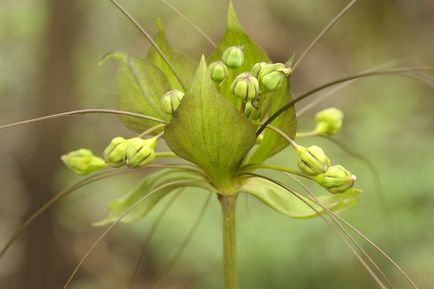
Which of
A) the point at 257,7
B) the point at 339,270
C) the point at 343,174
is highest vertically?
the point at 257,7

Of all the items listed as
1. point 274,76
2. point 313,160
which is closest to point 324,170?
point 313,160

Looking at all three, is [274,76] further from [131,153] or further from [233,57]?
[131,153]

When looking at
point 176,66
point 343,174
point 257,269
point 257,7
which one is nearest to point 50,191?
point 257,269

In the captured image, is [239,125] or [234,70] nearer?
[239,125]

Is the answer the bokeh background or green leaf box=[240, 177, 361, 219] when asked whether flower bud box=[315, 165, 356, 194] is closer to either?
green leaf box=[240, 177, 361, 219]

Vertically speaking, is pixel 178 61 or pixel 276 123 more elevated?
pixel 178 61

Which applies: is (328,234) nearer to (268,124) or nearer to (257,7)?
(268,124)
